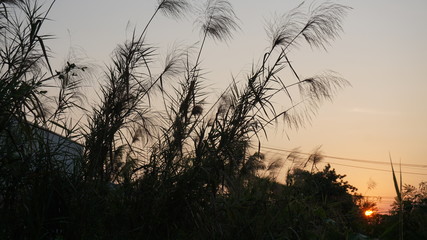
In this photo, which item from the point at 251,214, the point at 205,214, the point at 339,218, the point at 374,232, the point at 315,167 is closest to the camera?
the point at 205,214

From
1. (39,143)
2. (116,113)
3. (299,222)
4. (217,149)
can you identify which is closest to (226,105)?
(217,149)

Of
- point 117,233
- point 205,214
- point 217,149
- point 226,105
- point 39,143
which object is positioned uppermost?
point 226,105

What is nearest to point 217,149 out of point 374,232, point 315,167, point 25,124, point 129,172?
point 129,172

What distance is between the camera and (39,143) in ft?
10.2

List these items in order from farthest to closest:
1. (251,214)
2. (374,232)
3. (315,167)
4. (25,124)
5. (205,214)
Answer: (315,167)
(374,232)
(251,214)
(205,214)
(25,124)

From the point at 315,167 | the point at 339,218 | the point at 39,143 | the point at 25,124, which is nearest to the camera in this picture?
the point at 25,124

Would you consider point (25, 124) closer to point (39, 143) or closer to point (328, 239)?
point (39, 143)

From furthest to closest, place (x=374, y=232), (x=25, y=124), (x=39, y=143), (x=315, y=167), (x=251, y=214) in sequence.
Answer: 1. (x=315, y=167)
2. (x=374, y=232)
3. (x=251, y=214)
4. (x=39, y=143)
5. (x=25, y=124)

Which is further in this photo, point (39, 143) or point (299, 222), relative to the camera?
point (299, 222)

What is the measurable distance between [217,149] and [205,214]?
0.47 m

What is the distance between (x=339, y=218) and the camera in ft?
16.7

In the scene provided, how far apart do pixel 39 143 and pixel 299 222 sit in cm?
206

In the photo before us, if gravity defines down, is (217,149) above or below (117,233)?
above

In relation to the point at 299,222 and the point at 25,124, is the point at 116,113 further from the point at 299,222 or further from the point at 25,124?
the point at 299,222
